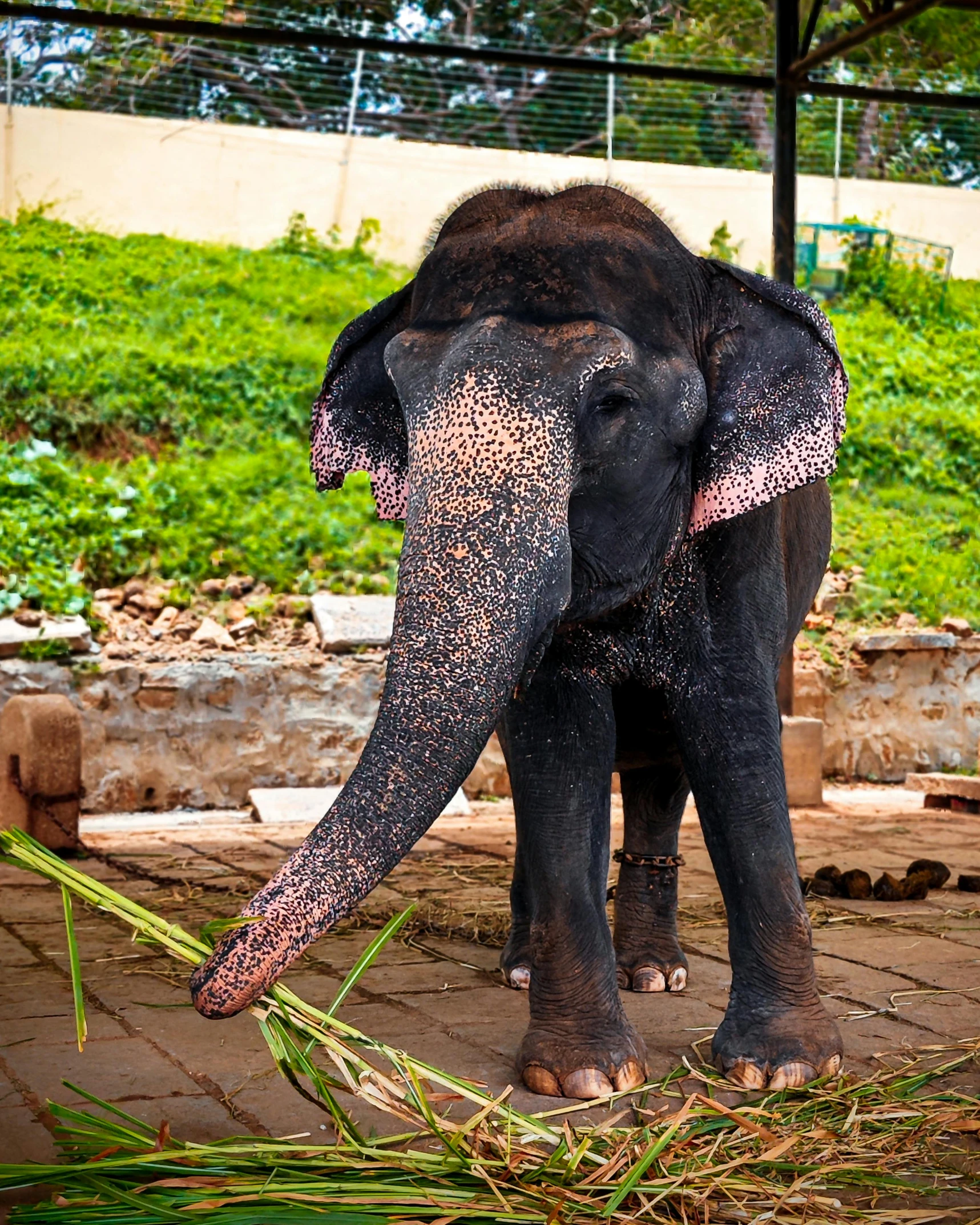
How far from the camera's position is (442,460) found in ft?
9.34

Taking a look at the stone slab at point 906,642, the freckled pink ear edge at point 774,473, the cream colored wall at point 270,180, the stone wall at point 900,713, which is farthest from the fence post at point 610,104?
the freckled pink ear edge at point 774,473

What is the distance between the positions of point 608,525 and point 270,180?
11284mm

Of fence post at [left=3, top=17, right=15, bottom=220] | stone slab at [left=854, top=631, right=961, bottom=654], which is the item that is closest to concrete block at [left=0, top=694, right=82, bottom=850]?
stone slab at [left=854, top=631, right=961, bottom=654]

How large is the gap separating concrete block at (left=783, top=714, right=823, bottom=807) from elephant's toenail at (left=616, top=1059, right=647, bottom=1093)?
15.0ft

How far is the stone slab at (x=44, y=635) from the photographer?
7.81 meters

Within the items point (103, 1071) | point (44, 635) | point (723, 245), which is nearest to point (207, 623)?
point (44, 635)

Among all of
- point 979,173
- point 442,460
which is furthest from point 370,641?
point 979,173

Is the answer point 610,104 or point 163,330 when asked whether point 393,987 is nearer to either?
point 163,330

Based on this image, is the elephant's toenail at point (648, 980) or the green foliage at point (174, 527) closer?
the elephant's toenail at point (648, 980)

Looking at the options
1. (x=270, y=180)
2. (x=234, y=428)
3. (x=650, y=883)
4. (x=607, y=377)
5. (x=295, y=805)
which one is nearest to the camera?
(x=607, y=377)

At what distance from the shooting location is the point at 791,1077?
10.5ft

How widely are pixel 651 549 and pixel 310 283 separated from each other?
1038 centimetres

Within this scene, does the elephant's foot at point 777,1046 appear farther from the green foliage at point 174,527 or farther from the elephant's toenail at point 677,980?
the green foliage at point 174,527

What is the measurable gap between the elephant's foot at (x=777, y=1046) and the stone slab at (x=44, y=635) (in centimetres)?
525
